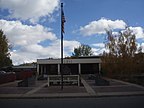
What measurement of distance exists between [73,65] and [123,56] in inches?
1579

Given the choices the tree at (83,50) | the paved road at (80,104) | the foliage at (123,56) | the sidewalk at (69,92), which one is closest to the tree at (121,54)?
the foliage at (123,56)

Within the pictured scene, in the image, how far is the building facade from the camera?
89000mm

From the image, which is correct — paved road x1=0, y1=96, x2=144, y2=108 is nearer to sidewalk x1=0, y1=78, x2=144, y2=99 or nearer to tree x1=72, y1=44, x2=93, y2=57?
sidewalk x1=0, y1=78, x2=144, y2=99

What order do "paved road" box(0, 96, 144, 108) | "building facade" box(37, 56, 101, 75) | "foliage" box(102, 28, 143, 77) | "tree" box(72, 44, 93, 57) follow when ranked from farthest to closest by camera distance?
"tree" box(72, 44, 93, 57), "building facade" box(37, 56, 101, 75), "foliage" box(102, 28, 143, 77), "paved road" box(0, 96, 144, 108)

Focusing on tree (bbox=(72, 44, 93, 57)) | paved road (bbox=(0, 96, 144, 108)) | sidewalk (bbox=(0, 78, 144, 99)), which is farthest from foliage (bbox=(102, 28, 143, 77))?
tree (bbox=(72, 44, 93, 57))

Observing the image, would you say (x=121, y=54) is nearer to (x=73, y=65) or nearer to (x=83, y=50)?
(x=73, y=65)

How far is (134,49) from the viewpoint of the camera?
5362 centimetres

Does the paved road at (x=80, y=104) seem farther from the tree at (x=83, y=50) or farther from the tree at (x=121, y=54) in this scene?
the tree at (x=83, y=50)

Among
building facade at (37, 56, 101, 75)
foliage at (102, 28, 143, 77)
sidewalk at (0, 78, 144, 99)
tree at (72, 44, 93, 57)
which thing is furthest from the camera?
tree at (72, 44, 93, 57)

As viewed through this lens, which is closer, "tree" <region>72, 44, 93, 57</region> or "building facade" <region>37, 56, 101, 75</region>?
"building facade" <region>37, 56, 101, 75</region>

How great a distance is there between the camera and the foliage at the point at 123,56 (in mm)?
54094

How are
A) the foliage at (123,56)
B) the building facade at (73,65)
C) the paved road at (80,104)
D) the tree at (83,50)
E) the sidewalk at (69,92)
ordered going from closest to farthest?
1. the paved road at (80,104)
2. the sidewalk at (69,92)
3. the foliage at (123,56)
4. the building facade at (73,65)
5. the tree at (83,50)

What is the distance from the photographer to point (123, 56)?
180 feet

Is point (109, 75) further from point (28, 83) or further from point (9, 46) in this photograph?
point (28, 83)
